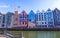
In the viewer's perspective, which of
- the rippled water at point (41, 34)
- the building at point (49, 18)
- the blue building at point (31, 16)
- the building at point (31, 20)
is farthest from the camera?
the blue building at point (31, 16)

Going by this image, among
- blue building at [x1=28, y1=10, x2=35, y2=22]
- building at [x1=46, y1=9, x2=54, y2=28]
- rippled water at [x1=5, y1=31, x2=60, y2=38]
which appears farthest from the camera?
blue building at [x1=28, y1=10, x2=35, y2=22]

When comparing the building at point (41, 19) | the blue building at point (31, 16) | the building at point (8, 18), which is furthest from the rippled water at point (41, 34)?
the building at point (8, 18)

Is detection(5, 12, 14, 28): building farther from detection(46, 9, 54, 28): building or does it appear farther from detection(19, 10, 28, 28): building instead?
detection(46, 9, 54, 28): building

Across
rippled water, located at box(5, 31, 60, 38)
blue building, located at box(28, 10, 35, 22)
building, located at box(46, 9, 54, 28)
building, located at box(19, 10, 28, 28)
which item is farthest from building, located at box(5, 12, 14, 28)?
building, located at box(46, 9, 54, 28)

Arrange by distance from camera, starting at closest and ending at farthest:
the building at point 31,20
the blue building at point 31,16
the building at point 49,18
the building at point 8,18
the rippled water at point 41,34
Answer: the rippled water at point 41,34 < the building at point 49,18 < the building at point 31,20 < the blue building at point 31,16 < the building at point 8,18

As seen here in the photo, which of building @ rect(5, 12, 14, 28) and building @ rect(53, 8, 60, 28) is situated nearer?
building @ rect(53, 8, 60, 28)

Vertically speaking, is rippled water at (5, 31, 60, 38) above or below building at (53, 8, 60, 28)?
below

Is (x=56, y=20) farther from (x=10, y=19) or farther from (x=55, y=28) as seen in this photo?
(x=10, y=19)

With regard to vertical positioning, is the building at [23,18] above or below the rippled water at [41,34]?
above

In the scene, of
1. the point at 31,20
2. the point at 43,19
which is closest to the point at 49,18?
the point at 43,19

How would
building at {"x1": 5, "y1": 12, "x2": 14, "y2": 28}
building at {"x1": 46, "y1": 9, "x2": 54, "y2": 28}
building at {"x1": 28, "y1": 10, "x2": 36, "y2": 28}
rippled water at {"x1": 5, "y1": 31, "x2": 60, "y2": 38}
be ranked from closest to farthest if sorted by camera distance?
1. rippled water at {"x1": 5, "y1": 31, "x2": 60, "y2": 38}
2. building at {"x1": 46, "y1": 9, "x2": 54, "y2": 28}
3. building at {"x1": 28, "y1": 10, "x2": 36, "y2": 28}
4. building at {"x1": 5, "y1": 12, "x2": 14, "y2": 28}

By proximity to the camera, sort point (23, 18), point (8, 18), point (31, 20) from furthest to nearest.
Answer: point (8, 18), point (23, 18), point (31, 20)

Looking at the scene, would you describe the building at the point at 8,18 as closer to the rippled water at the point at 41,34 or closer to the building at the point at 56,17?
the rippled water at the point at 41,34

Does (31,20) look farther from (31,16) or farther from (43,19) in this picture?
(43,19)
